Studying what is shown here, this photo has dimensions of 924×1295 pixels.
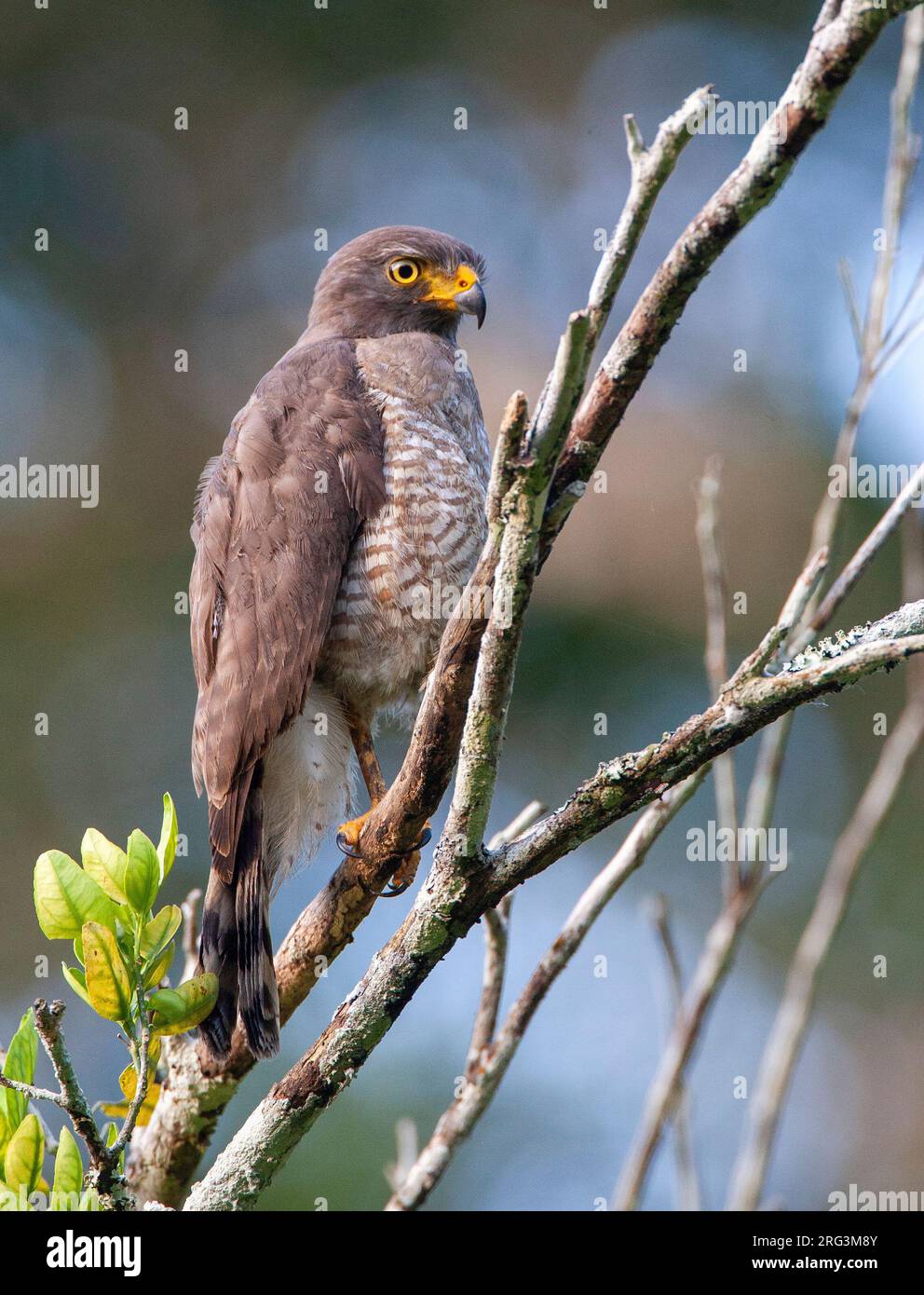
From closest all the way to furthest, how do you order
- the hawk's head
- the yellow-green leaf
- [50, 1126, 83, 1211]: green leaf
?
[50, 1126, 83, 1211]: green leaf < the yellow-green leaf < the hawk's head

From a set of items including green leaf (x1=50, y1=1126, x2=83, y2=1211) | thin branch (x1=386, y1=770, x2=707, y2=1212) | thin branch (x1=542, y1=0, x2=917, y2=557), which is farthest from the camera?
thin branch (x1=386, y1=770, x2=707, y2=1212)

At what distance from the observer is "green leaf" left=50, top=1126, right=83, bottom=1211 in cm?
202

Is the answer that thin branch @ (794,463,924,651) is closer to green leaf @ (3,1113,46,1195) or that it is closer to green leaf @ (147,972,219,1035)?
green leaf @ (147,972,219,1035)

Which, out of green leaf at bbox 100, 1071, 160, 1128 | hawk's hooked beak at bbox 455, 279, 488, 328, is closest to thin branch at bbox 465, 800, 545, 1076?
green leaf at bbox 100, 1071, 160, 1128

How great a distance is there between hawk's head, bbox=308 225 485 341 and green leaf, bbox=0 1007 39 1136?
9.05 ft

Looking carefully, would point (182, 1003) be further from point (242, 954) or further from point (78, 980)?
point (242, 954)

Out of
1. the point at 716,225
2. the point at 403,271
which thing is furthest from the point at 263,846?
the point at 716,225

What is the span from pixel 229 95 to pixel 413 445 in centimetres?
615

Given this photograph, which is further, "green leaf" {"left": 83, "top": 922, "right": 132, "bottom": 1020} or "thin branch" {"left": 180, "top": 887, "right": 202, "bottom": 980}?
"thin branch" {"left": 180, "top": 887, "right": 202, "bottom": 980}

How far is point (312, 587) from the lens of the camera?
11.4 ft

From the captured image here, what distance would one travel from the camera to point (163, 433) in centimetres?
809

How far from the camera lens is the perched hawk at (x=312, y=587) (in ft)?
11.0
